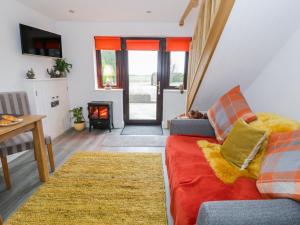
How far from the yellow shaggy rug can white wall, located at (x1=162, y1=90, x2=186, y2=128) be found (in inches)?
68.5

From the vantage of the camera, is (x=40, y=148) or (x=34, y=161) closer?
(x=40, y=148)

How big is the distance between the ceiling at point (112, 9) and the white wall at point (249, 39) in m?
1.36

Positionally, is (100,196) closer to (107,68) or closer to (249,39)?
(249,39)

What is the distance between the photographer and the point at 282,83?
1823mm

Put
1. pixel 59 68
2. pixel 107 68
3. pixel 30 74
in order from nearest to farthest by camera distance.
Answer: pixel 30 74
pixel 59 68
pixel 107 68

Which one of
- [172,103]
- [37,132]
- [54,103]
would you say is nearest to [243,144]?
A: [37,132]

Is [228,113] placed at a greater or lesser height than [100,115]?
greater

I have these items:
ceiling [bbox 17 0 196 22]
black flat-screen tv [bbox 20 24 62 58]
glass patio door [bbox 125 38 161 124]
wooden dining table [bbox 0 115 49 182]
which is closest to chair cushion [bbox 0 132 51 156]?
wooden dining table [bbox 0 115 49 182]

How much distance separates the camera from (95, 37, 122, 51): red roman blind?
3.90m

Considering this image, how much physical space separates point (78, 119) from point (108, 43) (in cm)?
179

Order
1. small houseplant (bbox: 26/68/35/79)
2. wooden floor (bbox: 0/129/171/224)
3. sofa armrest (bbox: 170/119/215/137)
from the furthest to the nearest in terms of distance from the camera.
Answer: small houseplant (bbox: 26/68/35/79) < sofa armrest (bbox: 170/119/215/137) < wooden floor (bbox: 0/129/171/224)

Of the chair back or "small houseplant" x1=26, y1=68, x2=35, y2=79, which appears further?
"small houseplant" x1=26, y1=68, x2=35, y2=79

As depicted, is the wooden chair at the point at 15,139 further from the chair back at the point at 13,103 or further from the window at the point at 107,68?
the window at the point at 107,68

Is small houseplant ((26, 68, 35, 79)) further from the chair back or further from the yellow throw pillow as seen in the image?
the yellow throw pillow
